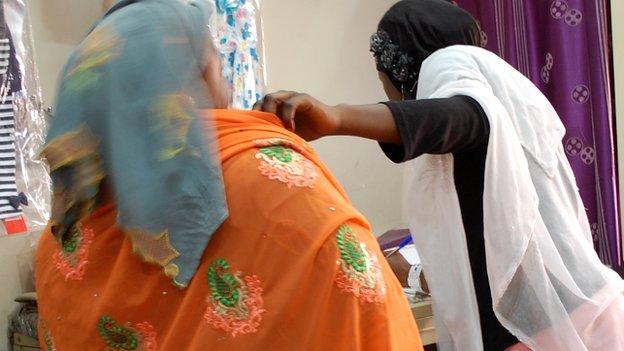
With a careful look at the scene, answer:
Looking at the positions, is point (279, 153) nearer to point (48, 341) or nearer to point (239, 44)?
point (48, 341)

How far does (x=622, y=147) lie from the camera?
2621 mm

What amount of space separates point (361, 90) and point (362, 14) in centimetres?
27

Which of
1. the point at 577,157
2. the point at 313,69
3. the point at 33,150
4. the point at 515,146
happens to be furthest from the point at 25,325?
the point at 577,157

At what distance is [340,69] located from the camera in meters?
2.97

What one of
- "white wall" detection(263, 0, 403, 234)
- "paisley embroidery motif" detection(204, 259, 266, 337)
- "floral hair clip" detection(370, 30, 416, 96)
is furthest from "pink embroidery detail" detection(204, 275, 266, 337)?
"white wall" detection(263, 0, 403, 234)

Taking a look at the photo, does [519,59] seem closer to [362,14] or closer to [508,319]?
[362,14]

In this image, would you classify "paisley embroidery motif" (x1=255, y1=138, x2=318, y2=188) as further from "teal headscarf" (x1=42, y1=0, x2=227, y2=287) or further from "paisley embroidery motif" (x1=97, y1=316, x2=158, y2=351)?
"paisley embroidery motif" (x1=97, y1=316, x2=158, y2=351)

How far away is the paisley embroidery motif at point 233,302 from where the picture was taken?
879mm

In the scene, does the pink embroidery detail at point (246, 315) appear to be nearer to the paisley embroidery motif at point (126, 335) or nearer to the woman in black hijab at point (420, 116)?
the paisley embroidery motif at point (126, 335)

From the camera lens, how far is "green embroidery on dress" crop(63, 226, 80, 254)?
38.1 inches

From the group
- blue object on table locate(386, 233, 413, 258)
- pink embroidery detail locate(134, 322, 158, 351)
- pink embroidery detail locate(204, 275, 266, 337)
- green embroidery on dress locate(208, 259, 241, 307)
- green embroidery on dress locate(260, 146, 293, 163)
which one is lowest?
blue object on table locate(386, 233, 413, 258)

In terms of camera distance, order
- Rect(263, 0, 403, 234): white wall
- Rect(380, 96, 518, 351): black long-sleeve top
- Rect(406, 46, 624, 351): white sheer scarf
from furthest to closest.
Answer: Rect(263, 0, 403, 234): white wall < Rect(406, 46, 624, 351): white sheer scarf < Rect(380, 96, 518, 351): black long-sleeve top

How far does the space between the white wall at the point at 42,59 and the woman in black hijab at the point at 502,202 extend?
129cm

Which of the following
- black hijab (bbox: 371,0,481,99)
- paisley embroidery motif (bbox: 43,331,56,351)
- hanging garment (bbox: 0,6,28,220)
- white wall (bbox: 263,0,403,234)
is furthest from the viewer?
white wall (bbox: 263,0,403,234)
